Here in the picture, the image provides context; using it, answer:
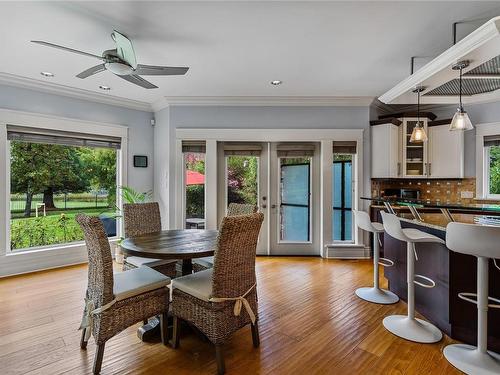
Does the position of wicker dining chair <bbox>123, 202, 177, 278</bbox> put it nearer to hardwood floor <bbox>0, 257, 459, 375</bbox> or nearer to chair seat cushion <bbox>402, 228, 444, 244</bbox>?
hardwood floor <bbox>0, 257, 459, 375</bbox>

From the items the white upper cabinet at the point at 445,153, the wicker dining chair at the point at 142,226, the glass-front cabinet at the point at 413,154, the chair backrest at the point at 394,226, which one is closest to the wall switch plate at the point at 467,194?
the white upper cabinet at the point at 445,153

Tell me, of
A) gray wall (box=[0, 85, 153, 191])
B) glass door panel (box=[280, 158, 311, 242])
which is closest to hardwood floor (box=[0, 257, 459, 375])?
glass door panel (box=[280, 158, 311, 242])

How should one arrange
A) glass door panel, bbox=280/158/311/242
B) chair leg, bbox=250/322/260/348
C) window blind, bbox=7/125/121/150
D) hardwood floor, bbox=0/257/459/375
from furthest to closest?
1. glass door panel, bbox=280/158/311/242
2. window blind, bbox=7/125/121/150
3. chair leg, bbox=250/322/260/348
4. hardwood floor, bbox=0/257/459/375

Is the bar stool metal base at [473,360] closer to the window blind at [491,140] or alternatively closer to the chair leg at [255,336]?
the chair leg at [255,336]

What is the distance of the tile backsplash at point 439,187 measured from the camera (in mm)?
4602

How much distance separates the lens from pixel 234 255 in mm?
1942

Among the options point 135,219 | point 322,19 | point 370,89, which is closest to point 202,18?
point 322,19

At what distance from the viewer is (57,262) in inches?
162

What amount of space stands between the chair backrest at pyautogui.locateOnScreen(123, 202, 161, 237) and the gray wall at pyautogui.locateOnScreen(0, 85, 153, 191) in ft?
5.90

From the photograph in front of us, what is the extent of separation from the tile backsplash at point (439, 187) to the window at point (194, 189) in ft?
9.40

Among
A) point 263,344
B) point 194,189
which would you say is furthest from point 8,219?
point 263,344

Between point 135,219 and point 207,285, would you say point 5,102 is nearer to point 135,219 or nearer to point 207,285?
point 135,219

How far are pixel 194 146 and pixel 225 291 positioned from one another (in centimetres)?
304

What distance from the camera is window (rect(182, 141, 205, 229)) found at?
4.63 metres
